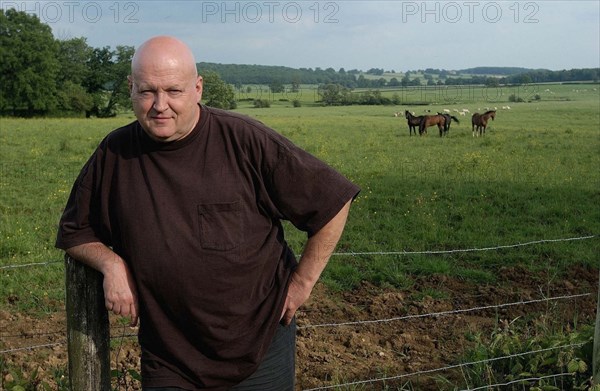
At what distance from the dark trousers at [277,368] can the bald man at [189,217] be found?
5 centimetres

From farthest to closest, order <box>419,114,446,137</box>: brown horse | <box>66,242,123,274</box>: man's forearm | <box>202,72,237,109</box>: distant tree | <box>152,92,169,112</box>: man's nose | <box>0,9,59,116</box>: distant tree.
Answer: <box>0,9,59,116</box>: distant tree → <box>202,72,237,109</box>: distant tree → <box>419,114,446,137</box>: brown horse → <box>66,242,123,274</box>: man's forearm → <box>152,92,169,112</box>: man's nose

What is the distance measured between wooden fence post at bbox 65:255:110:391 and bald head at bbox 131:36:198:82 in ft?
2.52

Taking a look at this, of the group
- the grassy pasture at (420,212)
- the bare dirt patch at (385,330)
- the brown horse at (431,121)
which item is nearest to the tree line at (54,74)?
the brown horse at (431,121)

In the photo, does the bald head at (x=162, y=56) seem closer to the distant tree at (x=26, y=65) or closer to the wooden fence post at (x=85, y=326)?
the wooden fence post at (x=85, y=326)

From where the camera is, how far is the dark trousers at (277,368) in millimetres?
2531

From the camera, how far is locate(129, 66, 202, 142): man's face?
226cm

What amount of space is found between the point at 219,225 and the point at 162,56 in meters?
0.62

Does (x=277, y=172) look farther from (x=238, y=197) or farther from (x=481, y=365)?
(x=481, y=365)

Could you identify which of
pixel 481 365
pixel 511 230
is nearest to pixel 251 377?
pixel 481 365

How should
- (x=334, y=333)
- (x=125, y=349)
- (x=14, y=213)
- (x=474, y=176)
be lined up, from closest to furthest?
1. (x=125, y=349)
2. (x=334, y=333)
3. (x=14, y=213)
4. (x=474, y=176)

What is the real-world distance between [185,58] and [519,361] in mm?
2832

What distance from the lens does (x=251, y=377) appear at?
2.53 metres

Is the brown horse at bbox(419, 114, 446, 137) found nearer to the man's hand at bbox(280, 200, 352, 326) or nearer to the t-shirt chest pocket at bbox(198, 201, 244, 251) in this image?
the man's hand at bbox(280, 200, 352, 326)

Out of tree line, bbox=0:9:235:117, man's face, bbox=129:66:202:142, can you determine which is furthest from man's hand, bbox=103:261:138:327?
tree line, bbox=0:9:235:117
